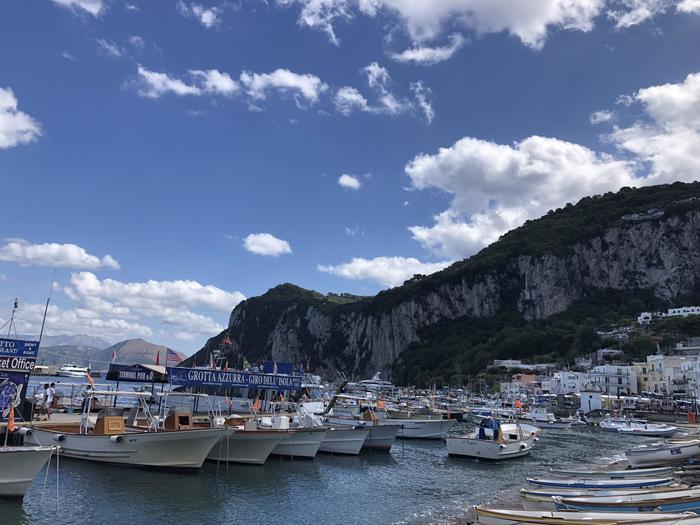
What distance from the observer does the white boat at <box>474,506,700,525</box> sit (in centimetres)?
1148

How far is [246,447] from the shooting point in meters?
27.5

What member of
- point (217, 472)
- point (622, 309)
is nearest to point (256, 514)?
point (217, 472)

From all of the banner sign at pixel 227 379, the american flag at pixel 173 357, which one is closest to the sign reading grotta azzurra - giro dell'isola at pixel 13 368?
the banner sign at pixel 227 379

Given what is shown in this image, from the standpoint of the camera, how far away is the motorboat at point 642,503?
14.8 m

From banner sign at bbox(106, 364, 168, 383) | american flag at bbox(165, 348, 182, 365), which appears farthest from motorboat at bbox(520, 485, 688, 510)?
banner sign at bbox(106, 364, 168, 383)

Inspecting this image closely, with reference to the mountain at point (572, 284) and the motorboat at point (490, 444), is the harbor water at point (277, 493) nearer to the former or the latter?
the motorboat at point (490, 444)

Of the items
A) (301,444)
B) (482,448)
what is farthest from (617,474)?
(301,444)

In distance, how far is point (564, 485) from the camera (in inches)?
808

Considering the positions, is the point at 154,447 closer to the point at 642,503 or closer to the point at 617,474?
the point at 642,503

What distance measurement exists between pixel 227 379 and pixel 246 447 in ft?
18.2

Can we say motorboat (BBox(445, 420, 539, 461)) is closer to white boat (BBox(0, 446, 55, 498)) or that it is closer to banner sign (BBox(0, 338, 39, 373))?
white boat (BBox(0, 446, 55, 498))

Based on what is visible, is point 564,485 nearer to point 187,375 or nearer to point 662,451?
point 662,451

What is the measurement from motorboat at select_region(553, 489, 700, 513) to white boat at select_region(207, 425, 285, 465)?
15.8 meters

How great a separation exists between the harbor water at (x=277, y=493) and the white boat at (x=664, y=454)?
6084mm
